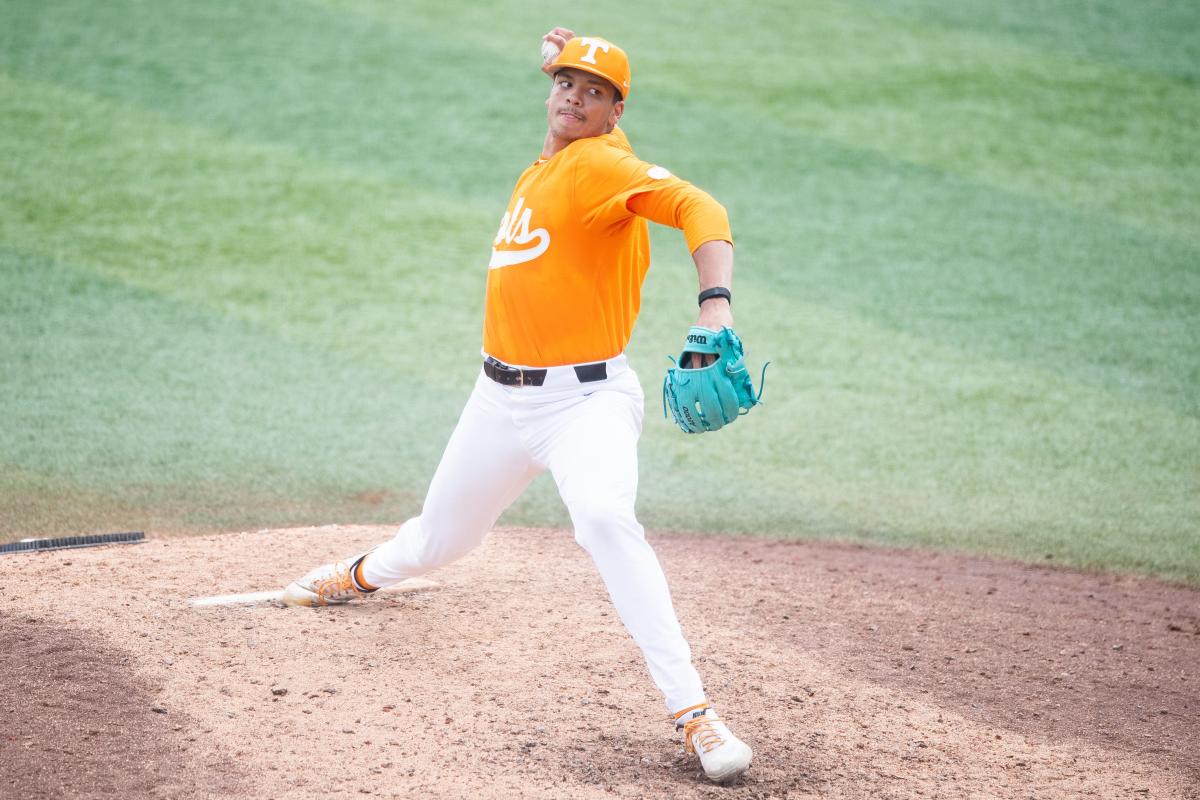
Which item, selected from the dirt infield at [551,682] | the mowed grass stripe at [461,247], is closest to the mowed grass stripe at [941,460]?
the mowed grass stripe at [461,247]

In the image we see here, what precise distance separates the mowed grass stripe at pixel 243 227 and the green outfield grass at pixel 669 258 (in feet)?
0.09

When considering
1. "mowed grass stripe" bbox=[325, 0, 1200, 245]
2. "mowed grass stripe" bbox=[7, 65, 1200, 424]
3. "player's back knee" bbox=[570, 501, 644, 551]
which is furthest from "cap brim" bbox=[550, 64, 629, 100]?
A: "mowed grass stripe" bbox=[325, 0, 1200, 245]

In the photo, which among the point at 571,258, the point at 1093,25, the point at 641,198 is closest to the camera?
the point at 641,198

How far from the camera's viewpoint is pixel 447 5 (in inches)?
438

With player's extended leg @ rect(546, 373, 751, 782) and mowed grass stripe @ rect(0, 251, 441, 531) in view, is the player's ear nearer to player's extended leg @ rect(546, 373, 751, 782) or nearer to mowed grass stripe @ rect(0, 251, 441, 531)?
player's extended leg @ rect(546, 373, 751, 782)

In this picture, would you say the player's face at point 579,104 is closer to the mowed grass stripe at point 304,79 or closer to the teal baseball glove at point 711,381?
the teal baseball glove at point 711,381

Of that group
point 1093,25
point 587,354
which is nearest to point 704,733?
point 587,354

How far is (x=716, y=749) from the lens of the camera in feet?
10.3

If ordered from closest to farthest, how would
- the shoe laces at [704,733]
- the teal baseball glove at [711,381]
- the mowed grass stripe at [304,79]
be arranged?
the teal baseball glove at [711,381] → the shoe laces at [704,733] → the mowed grass stripe at [304,79]

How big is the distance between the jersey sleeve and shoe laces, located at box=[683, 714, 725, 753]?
1212 mm

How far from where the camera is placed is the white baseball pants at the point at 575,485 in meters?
3.17

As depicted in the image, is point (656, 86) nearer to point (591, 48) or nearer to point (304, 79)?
point (304, 79)

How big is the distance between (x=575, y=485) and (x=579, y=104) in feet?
3.58

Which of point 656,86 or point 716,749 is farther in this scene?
point 656,86
